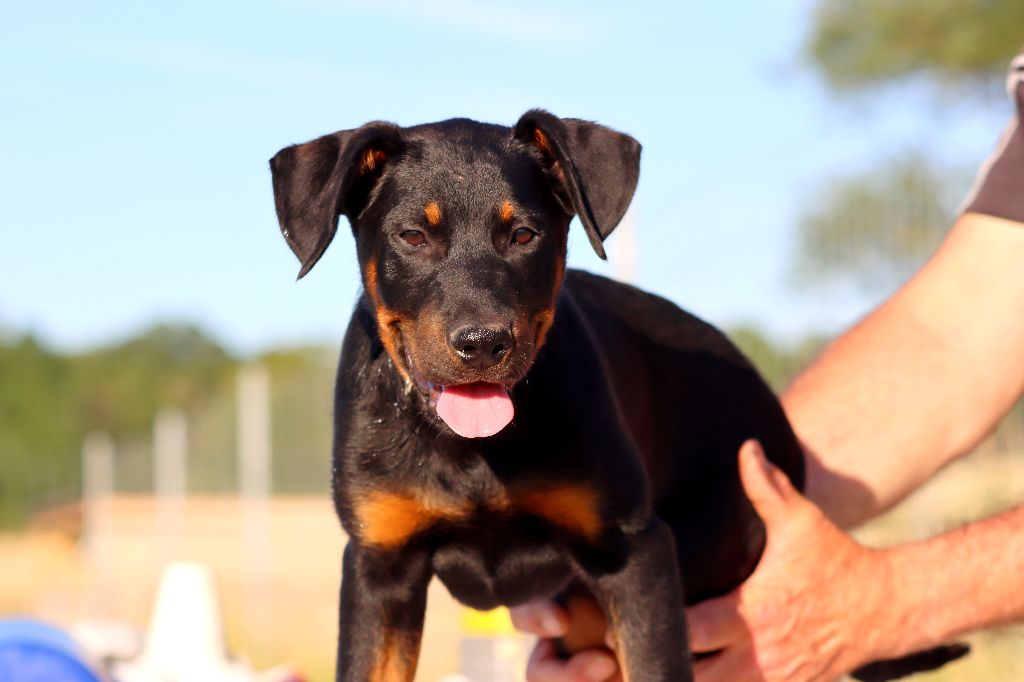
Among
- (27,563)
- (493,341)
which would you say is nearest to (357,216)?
(493,341)

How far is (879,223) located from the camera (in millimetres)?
8430

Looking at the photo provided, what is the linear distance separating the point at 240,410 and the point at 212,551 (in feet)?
12.2

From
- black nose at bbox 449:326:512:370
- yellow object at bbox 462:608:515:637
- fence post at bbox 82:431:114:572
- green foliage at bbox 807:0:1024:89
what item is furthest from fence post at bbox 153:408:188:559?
black nose at bbox 449:326:512:370

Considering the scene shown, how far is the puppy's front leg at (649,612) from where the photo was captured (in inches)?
132

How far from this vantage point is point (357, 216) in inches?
145

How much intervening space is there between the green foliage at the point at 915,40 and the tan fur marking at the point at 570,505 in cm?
1739

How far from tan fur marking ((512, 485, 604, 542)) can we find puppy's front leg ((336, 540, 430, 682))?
0.31 meters

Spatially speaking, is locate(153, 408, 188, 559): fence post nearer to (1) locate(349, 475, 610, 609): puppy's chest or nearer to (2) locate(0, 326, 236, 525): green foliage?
(2) locate(0, 326, 236, 525): green foliage

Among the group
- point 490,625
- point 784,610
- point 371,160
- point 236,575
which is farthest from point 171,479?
point 371,160

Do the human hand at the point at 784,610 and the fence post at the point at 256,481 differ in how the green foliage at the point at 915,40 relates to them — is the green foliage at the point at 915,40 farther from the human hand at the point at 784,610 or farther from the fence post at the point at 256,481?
the human hand at the point at 784,610

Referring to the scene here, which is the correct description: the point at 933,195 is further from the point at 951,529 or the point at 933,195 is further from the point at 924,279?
the point at 951,529

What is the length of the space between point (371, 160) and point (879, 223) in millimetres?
5464

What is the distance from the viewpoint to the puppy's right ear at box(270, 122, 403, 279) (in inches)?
131

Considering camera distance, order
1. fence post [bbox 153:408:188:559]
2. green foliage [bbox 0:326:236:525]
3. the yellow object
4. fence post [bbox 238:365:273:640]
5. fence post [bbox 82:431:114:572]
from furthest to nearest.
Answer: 1. green foliage [bbox 0:326:236:525]
2. fence post [bbox 82:431:114:572]
3. fence post [bbox 153:408:188:559]
4. fence post [bbox 238:365:273:640]
5. the yellow object
